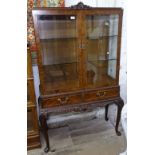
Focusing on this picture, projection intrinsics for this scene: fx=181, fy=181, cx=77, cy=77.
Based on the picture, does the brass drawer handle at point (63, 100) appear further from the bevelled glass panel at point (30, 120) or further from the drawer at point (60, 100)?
the bevelled glass panel at point (30, 120)

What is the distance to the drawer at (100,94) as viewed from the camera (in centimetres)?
194

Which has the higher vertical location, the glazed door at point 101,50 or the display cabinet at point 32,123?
the glazed door at point 101,50


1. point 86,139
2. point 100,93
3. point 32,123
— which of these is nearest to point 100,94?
point 100,93

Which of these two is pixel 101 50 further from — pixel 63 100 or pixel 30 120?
pixel 30 120

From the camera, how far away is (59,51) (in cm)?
189

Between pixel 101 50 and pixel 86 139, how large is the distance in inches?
41.4

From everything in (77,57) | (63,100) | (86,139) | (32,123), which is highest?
(77,57)

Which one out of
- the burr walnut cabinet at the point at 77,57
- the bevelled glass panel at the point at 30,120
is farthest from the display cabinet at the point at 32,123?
the burr walnut cabinet at the point at 77,57

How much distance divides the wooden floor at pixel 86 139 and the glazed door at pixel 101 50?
0.66 meters

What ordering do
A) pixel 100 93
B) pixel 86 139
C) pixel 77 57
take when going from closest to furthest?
pixel 77 57 → pixel 100 93 → pixel 86 139

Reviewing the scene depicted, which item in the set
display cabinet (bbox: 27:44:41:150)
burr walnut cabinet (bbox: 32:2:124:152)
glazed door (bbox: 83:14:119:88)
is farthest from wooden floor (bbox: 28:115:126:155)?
glazed door (bbox: 83:14:119:88)

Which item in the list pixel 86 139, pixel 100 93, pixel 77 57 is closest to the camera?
pixel 77 57
